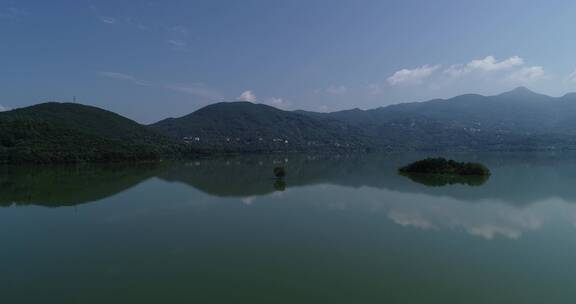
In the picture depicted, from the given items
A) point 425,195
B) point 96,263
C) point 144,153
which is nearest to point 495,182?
point 425,195

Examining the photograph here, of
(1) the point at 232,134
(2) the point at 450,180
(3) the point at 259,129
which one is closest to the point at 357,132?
(3) the point at 259,129

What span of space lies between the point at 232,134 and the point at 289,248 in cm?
12712

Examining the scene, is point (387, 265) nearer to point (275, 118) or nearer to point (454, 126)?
point (275, 118)

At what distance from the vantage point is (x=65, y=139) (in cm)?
6762

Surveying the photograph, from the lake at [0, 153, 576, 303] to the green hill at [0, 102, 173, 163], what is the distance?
40.3 meters

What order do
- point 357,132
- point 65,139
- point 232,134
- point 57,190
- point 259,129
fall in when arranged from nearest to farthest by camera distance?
point 57,190 → point 65,139 → point 232,134 → point 259,129 → point 357,132

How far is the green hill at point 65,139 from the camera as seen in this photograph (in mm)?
59781

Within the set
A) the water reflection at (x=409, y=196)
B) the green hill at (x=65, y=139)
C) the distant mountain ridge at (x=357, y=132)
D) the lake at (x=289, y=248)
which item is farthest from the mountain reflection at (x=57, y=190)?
the distant mountain ridge at (x=357, y=132)

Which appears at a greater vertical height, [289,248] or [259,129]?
[259,129]

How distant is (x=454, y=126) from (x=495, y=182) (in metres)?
162

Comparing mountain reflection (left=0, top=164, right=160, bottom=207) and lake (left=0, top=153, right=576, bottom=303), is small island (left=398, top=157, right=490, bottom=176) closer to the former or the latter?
lake (left=0, top=153, right=576, bottom=303)

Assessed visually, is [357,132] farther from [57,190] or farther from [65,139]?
[57,190]

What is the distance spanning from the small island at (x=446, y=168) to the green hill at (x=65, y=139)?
49279mm

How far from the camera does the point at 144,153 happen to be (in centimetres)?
7050
